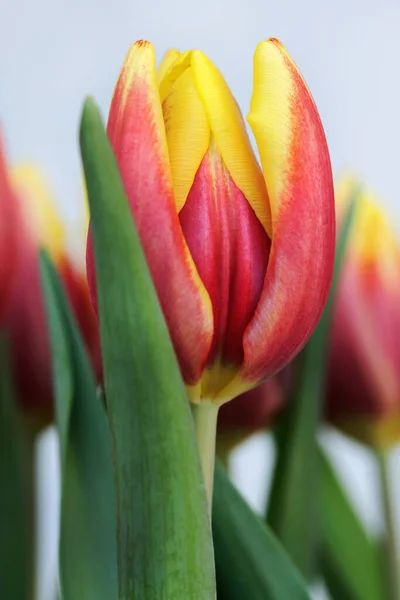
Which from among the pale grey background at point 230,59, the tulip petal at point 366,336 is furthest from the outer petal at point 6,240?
the pale grey background at point 230,59

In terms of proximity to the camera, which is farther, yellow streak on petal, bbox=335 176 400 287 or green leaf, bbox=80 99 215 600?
yellow streak on petal, bbox=335 176 400 287

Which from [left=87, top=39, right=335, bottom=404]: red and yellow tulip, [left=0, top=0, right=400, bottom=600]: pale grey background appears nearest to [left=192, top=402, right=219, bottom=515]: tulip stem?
[left=87, top=39, right=335, bottom=404]: red and yellow tulip

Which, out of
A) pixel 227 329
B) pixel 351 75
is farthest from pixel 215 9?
pixel 227 329

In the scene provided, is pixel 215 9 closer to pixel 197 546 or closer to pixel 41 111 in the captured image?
pixel 41 111

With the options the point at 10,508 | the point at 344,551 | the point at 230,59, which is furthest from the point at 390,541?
the point at 230,59

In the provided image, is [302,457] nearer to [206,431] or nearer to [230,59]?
[206,431]

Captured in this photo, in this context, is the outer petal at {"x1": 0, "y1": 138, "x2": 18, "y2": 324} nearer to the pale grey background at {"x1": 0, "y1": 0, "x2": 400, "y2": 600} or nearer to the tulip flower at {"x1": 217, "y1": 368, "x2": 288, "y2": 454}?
the tulip flower at {"x1": 217, "y1": 368, "x2": 288, "y2": 454}
